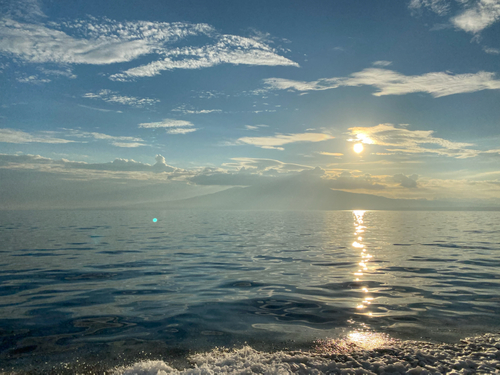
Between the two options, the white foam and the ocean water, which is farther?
the ocean water

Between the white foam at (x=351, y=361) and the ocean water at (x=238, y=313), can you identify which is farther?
the ocean water at (x=238, y=313)

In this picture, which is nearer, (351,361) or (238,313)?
(351,361)

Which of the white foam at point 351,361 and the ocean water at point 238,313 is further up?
the white foam at point 351,361

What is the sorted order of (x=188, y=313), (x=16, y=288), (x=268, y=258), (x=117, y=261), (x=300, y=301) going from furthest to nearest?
1. (x=268, y=258)
2. (x=117, y=261)
3. (x=16, y=288)
4. (x=300, y=301)
5. (x=188, y=313)

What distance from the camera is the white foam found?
6124mm

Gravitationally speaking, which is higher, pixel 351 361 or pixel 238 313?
pixel 351 361

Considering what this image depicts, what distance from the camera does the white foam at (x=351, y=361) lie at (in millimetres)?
6124

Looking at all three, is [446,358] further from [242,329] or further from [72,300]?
[72,300]

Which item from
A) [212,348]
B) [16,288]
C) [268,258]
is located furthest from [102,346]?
[268,258]

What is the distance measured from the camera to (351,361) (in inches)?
259

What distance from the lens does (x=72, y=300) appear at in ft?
38.8

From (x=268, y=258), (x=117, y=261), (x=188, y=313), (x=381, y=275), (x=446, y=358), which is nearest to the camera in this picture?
(x=446, y=358)

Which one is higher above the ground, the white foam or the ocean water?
the white foam

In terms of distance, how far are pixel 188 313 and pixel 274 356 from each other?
424 cm
